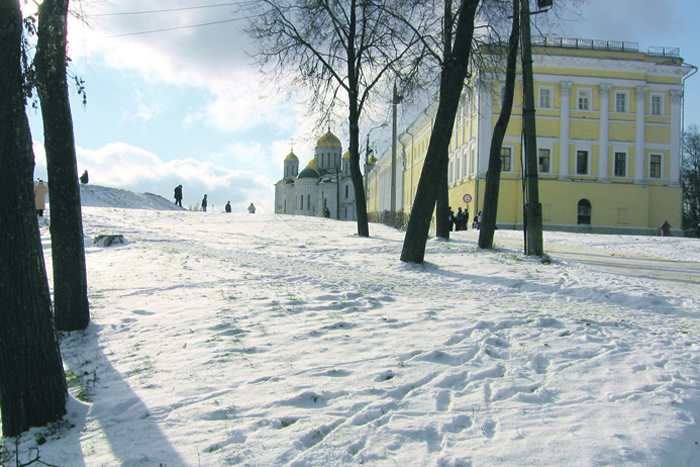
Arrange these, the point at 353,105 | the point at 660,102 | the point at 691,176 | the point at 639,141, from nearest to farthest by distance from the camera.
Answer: the point at 353,105, the point at 639,141, the point at 660,102, the point at 691,176

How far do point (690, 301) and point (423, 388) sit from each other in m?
5.36

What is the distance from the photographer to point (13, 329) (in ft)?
12.7

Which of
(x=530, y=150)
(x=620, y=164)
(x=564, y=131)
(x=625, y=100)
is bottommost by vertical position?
(x=530, y=150)

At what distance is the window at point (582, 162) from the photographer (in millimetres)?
42031

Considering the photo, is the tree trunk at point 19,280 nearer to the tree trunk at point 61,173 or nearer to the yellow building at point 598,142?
the tree trunk at point 61,173

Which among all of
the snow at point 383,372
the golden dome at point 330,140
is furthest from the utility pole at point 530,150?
the golden dome at point 330,140

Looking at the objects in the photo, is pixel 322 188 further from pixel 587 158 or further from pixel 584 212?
pixel 584 212

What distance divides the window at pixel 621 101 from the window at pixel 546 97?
18.7 feet

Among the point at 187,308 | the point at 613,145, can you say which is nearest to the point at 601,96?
the point at 613,145

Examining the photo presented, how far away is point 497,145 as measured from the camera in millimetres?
13086

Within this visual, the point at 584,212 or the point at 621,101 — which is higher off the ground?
the point at 621,101

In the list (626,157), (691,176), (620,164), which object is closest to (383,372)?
(620,164)

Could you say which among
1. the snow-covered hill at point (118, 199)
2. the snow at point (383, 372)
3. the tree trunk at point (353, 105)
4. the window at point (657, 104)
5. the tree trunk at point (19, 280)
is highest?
the window at point (657, 104)

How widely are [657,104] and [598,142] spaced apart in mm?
6705
